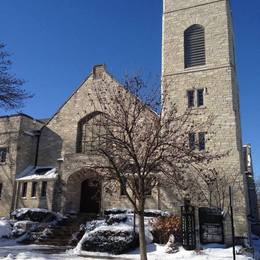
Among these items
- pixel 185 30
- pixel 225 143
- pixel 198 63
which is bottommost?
pixel 225 143

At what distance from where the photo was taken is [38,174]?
28859mm

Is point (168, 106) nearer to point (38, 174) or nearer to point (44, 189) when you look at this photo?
point (44, 189)

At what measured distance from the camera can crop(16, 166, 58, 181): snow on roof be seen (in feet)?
91.6

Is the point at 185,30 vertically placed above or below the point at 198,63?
above

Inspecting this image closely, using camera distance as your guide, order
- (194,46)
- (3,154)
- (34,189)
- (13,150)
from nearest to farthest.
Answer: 1. (194,46)
2. (34,189)
3. (13,150)
4. (3,154)

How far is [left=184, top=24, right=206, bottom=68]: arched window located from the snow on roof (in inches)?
536

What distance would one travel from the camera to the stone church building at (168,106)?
24.2 m

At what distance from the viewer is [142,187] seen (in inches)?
554

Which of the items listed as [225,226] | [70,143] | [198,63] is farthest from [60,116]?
[225,226]

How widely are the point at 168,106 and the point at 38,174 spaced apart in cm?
1203

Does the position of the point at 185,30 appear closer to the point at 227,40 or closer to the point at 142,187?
the point at 227,40

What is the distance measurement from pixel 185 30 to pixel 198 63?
3.21 meters

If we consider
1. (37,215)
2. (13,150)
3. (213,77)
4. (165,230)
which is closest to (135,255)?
(165,230)

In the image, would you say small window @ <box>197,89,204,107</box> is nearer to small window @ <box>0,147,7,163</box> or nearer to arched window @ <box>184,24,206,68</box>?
arched window @ <box>184,24,206,68</box>
